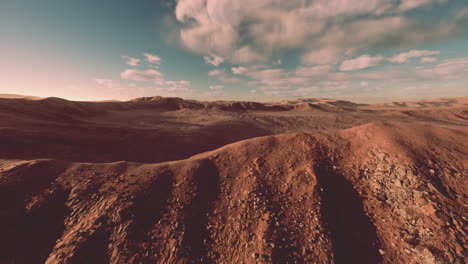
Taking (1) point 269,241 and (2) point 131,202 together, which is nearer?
(1) point 269,241

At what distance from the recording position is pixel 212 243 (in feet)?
13.1

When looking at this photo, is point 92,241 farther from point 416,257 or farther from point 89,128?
point 89,128

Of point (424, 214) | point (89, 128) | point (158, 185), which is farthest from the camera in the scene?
point (89, 128)

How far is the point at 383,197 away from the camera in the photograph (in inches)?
184

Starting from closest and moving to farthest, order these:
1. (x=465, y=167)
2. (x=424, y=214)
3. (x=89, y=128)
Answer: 1. (x=424, y=214)
2. (x=465, y=167)
3. (x=89, y=128)

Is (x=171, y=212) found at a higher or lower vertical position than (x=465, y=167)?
lower

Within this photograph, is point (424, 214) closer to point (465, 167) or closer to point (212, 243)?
point (465, 167)

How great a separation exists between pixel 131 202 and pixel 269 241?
4.05 metres

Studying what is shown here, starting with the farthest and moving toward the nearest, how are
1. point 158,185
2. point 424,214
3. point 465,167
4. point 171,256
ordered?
point 158,185 < point 465,167 < point 424,214 < point 171,256

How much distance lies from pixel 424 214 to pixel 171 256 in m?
6.27

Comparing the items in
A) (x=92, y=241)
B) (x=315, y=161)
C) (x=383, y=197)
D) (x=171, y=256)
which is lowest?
(x=171, y=256)

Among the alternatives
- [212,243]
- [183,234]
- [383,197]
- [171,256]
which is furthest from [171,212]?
[383,197]

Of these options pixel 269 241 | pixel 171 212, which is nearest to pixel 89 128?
pixel 171 212

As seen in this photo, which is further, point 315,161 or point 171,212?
point 315,161
